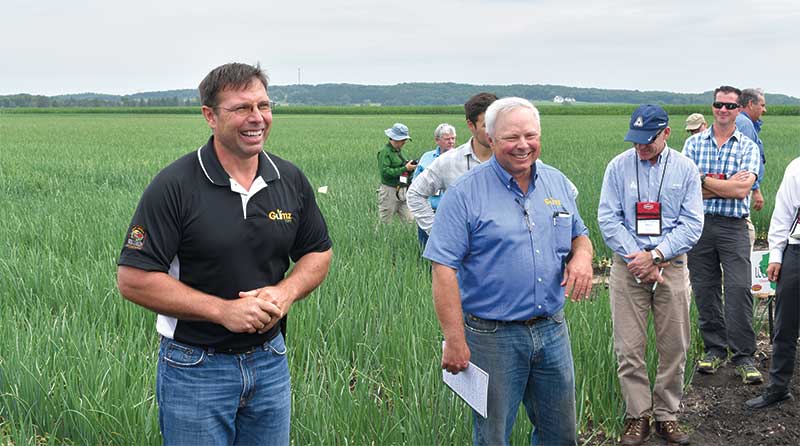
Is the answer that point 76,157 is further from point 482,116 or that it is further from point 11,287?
point 482,116

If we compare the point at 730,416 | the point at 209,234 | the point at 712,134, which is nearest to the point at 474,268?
the point at 209,234

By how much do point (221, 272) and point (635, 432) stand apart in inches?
102

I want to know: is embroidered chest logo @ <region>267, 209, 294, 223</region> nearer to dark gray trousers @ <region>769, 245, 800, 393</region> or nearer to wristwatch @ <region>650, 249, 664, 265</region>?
wristwatch @ <region>650, 249, 664, 265</region>

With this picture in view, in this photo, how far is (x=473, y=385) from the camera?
3.11m

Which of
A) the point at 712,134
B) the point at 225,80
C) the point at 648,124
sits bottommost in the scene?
the point at 712,134

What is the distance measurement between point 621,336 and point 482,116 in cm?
148

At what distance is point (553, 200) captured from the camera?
3.24 m

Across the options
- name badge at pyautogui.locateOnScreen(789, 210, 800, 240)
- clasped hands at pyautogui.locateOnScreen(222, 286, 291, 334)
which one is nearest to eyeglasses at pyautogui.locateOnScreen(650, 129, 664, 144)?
name badge at pyautogui.locateOnScreen(789, 210, 800, 240)

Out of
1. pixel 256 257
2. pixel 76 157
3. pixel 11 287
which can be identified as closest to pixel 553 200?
pixel 256 257

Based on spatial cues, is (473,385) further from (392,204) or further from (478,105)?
(392,204)

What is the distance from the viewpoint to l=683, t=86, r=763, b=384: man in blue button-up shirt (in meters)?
5.45

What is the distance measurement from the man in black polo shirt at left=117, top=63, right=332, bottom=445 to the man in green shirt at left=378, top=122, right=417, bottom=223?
6455 mm

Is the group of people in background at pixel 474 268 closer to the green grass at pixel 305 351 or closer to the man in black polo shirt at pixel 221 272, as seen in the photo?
the man in black polo shirt at pixel 221 272

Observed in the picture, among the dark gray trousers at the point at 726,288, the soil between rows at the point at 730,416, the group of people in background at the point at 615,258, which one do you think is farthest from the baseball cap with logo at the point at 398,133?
the soil between rows at the point at 730,416
